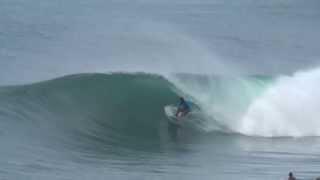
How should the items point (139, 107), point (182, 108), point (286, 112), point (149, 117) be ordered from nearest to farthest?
point (182, 108), point (149, 117), point (139, 107), point (286, 112)

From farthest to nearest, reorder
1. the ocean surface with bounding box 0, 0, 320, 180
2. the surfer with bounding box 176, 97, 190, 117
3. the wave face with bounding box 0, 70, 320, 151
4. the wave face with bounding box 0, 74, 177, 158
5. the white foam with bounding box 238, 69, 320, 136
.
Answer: the white foam with bounding box 238, 69, 320, 136, the surfer with bounding box 176, 97, 190, 117, the wave face with bounding box 0, 70, 320, 151, the wave face with bounding box 0, 74, 177, 158, the ocean surface with bounding box 0, 0, 320, 180

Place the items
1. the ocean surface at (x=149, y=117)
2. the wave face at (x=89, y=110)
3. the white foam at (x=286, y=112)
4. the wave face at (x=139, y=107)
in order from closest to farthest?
the ocean surface at (x=149, y=117)
the wave face at (x=89, y=110)
the wave face at (x=139, y=107)
the white foam at (x=286, y=112)

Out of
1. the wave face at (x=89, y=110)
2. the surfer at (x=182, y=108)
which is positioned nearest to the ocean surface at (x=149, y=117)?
the wave face at (x=89, y=110)

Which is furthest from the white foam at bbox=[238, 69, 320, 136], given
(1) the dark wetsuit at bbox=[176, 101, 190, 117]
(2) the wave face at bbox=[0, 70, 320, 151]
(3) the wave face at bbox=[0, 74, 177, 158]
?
(3) the wave face at bbox=[0, 74, 177, 158]

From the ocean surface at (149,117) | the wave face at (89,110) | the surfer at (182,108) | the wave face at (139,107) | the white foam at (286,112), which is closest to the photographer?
the ocean surface at (149,117)

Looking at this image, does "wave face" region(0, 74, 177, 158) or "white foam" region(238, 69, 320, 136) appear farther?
"white foam" region(238, 69, 320, 136)

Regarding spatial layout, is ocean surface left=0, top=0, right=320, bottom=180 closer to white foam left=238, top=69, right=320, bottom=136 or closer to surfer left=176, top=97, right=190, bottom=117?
white foam left=238, top=69, right=320, bottom=136

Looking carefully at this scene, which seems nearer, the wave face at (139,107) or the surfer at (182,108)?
the wave face at (139,107)

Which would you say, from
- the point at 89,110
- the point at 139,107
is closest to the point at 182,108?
the point at 139,107

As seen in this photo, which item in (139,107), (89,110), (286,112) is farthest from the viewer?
(286,112)

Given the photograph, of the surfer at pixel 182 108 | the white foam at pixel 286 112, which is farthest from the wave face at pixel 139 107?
the surfer at pixel 182 108

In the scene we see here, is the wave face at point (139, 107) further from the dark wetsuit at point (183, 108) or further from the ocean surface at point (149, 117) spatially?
the dark wetsuit at point (183, 108)

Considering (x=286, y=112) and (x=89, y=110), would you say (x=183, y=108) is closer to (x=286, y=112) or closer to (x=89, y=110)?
(x=89, y=110)

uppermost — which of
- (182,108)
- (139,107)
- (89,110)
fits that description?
(139,107)
